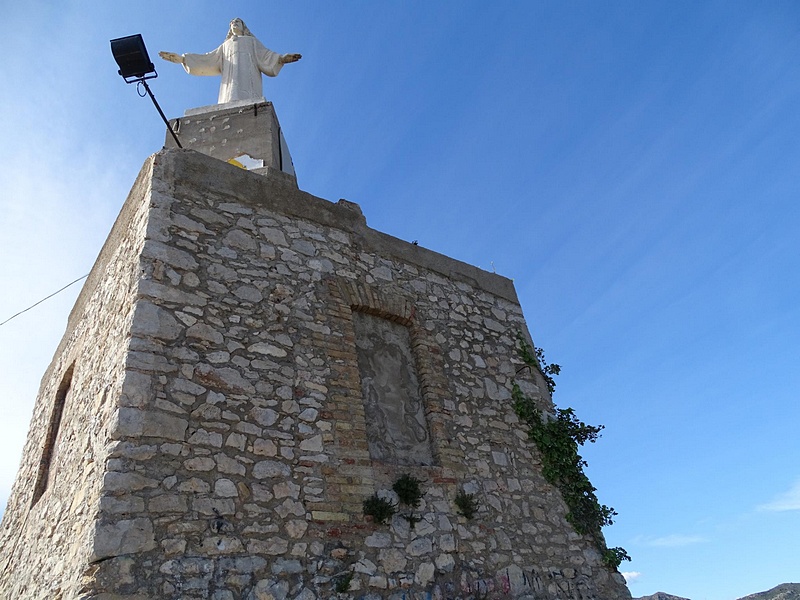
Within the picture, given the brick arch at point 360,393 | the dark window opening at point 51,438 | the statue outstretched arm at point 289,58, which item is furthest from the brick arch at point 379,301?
the statue outstretched arm at point 289,58

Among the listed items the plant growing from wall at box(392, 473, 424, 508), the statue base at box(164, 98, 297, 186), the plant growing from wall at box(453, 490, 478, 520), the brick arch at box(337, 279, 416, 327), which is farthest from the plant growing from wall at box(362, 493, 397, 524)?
the statue base at box(164, 98, 297, 186)

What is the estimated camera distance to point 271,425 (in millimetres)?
4578

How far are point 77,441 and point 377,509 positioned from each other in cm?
256

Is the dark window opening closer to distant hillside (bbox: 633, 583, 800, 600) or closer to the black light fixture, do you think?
the black light fixture

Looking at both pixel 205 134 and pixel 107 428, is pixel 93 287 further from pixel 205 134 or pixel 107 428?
pixel 107 428

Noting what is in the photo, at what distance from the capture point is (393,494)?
4.89 m

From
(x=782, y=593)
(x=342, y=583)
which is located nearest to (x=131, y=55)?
(x=342, y=583)

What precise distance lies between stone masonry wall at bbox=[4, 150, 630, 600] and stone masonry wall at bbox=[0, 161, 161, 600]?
103mm

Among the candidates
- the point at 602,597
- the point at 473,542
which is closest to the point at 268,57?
the point at 473,542

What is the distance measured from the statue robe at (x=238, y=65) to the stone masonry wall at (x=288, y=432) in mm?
3460

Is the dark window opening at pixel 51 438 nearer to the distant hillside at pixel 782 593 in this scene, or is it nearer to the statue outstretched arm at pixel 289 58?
the statue outstretched arm at pixel 289 58

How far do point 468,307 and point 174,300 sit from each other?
3.56m

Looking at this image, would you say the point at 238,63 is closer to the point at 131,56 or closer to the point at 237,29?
the point at 237,29

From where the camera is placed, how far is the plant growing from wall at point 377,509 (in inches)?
182
